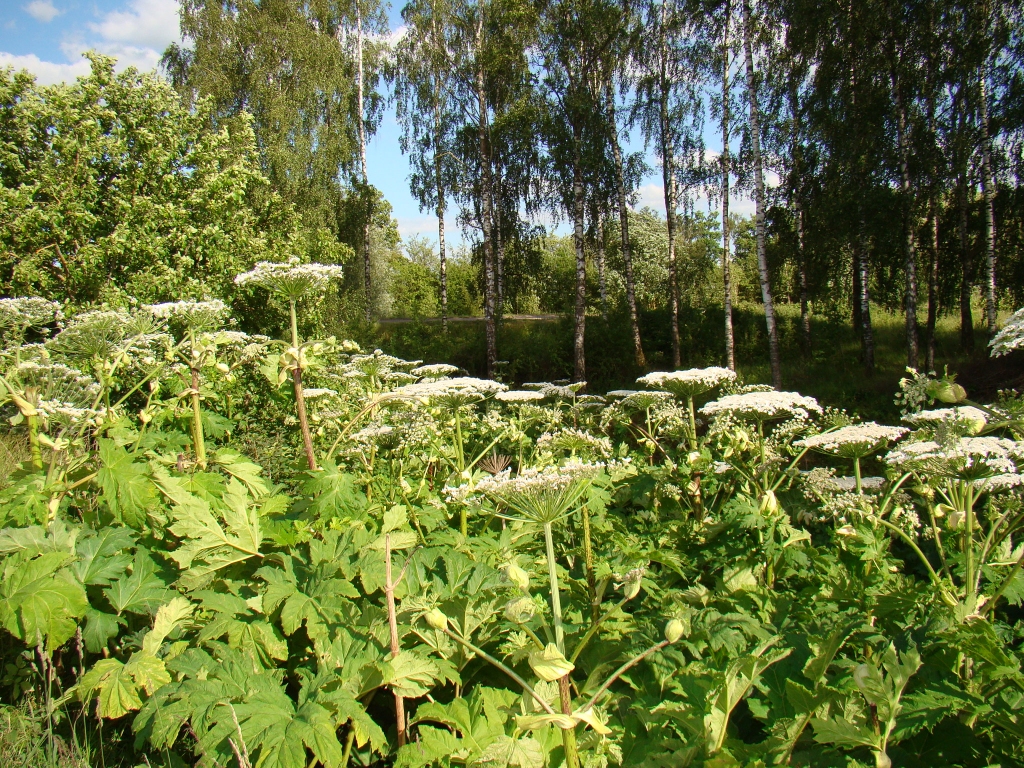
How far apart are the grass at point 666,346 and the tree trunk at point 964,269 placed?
0.79m

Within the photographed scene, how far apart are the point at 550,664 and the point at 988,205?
57.6 feet

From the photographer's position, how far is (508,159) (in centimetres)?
2189

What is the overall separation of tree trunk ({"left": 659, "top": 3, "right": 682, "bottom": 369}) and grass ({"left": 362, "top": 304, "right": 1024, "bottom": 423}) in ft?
5.10

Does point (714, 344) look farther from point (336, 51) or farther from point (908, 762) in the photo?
point (908, 762)

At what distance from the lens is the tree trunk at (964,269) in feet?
48.7

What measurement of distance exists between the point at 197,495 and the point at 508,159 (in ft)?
68.6

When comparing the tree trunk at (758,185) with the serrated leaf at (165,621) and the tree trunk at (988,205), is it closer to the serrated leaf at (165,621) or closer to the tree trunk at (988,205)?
the tree trunk at (988,205)

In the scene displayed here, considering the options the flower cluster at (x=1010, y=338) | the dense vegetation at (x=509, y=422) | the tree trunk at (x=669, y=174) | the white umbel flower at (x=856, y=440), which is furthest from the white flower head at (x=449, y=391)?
the tree trunk at (x=669, y=174)

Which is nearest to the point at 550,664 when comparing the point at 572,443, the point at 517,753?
the point at 517,753

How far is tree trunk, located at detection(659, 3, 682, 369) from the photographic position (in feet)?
61.9

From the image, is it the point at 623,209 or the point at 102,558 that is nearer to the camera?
the point at 102,558

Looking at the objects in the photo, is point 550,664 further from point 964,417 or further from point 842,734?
point 964,417

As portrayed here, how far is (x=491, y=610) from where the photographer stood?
2.31 m

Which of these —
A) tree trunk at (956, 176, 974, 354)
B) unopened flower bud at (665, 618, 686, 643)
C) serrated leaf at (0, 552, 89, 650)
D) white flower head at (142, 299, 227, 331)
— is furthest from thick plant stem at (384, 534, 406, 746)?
tree trunk at (956, 176, 974, 354)
